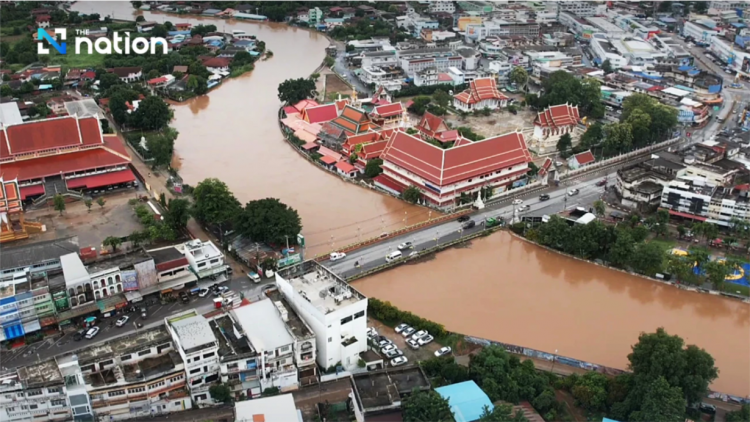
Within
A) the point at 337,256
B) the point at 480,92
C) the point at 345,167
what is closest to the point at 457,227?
the point at 337,256

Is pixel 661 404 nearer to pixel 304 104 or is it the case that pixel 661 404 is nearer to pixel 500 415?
pixel 500 415

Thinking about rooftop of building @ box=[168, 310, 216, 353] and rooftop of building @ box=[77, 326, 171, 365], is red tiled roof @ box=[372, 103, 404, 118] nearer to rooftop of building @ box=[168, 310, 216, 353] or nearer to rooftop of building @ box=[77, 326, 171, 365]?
rooftop of building @ box=[168, 310, 216, 353]

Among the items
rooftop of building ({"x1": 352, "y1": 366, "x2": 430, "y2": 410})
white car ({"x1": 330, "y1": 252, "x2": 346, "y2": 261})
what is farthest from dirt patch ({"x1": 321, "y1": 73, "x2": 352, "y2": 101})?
rooftop of building ({"x1": 352, "y1": 366, "x2": 430, "y2": 410})

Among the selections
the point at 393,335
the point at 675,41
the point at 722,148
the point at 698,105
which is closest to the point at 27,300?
the point at 393,335

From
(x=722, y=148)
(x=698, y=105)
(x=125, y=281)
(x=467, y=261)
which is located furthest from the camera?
(x=698, y=105)

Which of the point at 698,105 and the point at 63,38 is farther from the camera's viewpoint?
the point at 63,38

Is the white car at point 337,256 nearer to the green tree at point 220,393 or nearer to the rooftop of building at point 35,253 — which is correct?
the green tree at point 220,393

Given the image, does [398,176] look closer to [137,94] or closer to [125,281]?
[125,281]
